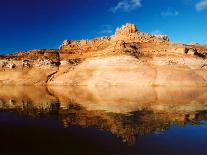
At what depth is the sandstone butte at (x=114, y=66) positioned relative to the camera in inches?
3231

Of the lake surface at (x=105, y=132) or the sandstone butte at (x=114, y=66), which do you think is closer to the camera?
the lake surface at (x=105, y=132)

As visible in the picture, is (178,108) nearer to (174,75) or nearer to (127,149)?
(127,149)

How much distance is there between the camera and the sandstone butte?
82.1m

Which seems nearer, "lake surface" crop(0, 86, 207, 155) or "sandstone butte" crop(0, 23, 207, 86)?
"lake surface" crop(0, 86, 207, 155)

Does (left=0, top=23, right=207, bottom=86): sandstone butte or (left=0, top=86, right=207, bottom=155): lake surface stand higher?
(left=0, top=23, right=207, bottom=86): sandstone butte

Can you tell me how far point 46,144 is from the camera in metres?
18.3

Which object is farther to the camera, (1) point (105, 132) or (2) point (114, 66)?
(2) point (114, 66)

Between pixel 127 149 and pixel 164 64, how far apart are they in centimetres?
7140

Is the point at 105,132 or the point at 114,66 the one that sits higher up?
the point at 114,66

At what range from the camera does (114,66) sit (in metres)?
89.0

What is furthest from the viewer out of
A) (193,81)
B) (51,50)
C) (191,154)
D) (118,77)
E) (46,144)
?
(51,50)

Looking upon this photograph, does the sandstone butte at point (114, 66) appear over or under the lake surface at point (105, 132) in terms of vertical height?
over

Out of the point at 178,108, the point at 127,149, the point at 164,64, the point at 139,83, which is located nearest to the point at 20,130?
the point at 127,149

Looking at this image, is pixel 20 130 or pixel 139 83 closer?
pixel 20 130
